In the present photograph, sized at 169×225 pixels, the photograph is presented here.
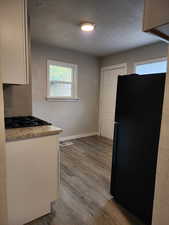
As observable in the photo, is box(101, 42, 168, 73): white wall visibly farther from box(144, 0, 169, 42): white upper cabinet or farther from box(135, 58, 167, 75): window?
box(144, 0, 169, 42): white upper cabinet

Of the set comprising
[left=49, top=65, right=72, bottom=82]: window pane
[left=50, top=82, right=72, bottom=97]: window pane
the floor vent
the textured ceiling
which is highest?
the textured ceiling

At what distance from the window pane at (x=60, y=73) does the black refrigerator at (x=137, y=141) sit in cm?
252

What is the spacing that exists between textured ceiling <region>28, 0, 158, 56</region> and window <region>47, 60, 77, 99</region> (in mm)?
534

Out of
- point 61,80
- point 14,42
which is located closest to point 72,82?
point 61,80

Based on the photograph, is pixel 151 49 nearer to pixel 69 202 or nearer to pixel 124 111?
pixel 124 111

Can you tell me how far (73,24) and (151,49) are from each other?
1.92 meters

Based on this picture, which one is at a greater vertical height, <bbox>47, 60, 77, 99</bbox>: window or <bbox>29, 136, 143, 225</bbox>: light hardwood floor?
<bbox>47, 60, 77, 99</bbox>: window

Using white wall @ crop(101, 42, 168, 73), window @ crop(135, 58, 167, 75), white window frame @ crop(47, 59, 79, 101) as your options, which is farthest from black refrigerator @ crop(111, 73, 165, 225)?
white window frame @ crop(47, 59, 79, 101)

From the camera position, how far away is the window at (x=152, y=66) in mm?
3248

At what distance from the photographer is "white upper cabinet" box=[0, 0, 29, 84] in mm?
1346

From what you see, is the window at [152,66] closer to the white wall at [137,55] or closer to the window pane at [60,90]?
the white wall at [137,55]

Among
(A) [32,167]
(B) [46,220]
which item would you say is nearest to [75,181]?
(B) [46,220]

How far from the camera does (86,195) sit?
2025 millimetres

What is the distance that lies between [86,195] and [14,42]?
6.60 ft
